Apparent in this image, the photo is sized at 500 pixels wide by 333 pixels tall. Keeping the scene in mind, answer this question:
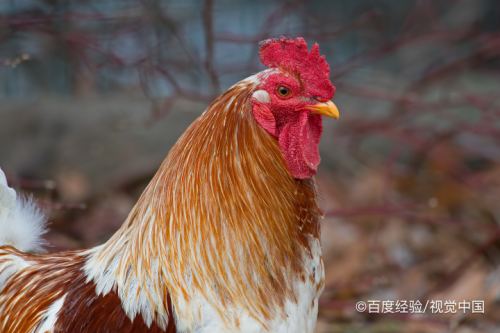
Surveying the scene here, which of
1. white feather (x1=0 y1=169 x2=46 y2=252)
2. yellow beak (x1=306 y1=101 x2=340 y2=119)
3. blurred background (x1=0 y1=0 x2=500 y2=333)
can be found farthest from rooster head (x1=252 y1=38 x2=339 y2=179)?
blurred background (x1=0 y1=0 x2=500 y2=333)

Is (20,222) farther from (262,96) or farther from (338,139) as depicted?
(338,139)

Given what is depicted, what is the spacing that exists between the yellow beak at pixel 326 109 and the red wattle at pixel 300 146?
45mm

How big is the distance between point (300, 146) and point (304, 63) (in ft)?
1.09

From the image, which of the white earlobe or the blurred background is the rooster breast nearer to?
the white earlobe

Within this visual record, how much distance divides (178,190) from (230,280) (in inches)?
16.5

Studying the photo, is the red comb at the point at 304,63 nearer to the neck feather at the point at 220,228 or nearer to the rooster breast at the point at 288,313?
the neck feather at the point at 220,228

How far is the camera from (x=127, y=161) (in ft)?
23.8

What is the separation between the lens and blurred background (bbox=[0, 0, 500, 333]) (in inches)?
226

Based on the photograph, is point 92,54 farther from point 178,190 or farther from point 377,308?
point 178,190

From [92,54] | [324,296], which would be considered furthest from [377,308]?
[92,54]

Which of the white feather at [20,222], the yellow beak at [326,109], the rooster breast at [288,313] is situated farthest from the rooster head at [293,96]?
the white feather at [20,222]

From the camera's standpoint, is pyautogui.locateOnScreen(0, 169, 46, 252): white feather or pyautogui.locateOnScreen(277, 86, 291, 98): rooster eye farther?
pyautogui.locateOnScreen(0, 169, 46, 252): white feather

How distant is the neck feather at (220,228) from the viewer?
2920mm

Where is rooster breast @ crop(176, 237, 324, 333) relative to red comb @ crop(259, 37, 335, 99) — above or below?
below
